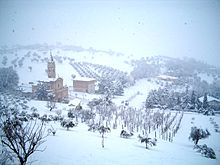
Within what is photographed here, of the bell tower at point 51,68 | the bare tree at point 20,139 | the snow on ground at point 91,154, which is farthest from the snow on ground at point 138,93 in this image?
the bare tree at point 20,139

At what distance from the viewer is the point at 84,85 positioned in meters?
55.9

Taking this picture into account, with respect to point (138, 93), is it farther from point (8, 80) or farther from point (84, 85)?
point (8, 80)

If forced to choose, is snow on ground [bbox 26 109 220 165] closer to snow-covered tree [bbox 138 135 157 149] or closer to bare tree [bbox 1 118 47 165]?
snow-covered tree [bbox 138 135 157 149]

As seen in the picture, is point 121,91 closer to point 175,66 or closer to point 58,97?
point 58,97

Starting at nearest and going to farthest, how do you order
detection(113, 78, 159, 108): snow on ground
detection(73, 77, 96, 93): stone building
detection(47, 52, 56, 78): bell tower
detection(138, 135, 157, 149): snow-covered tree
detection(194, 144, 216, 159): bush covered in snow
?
detection(138, 135, 157, 149): snow-covered tree
detection(194, 144, 216, 159): bush covered in snow
detection(47, 52, 56, 78): bell tower
detection(113, 78, 159, 108): snow on ground
detection(73, 77, 96, 93): stone building

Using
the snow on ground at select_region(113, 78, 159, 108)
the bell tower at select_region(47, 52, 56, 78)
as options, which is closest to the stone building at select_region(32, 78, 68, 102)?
the bell tower at select_region(47, 52, 56, 78)

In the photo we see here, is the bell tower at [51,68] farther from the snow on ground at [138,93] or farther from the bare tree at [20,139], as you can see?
the bare tree at [20,139]

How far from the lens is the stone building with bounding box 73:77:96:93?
182ft

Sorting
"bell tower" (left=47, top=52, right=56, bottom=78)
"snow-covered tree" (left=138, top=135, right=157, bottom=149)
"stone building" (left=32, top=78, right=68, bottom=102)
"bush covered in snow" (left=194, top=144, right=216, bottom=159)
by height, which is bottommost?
"bush covered in snow" (left=194, top=144, right=216, bottom=159)

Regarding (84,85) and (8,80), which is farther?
(84,85)

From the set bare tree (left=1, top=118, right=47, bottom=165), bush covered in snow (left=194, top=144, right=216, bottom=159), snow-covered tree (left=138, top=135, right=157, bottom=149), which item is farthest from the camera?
bush covered in snow (left=194, top=144, right=216, bottom=159)

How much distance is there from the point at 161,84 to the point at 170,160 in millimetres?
54043

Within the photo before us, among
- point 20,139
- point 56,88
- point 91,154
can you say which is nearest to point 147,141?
point 91,154

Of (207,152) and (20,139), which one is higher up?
(20,139)
